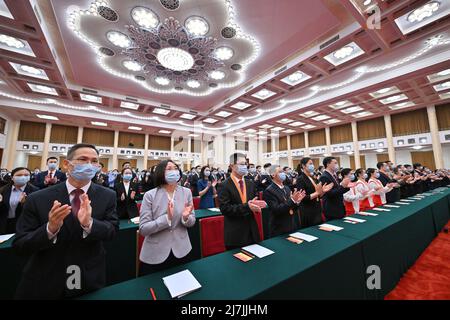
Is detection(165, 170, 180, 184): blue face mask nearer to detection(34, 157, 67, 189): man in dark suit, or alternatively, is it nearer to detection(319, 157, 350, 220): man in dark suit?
detection(319, 157, 350, 220): man in dark suit

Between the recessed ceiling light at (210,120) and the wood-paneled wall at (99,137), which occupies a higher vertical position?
the recessed ceiling light at (210,120)

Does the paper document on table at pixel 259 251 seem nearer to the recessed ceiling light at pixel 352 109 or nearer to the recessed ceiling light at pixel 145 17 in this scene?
the recessed ceiling light at pixel 145 17

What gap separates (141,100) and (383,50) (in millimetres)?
11355

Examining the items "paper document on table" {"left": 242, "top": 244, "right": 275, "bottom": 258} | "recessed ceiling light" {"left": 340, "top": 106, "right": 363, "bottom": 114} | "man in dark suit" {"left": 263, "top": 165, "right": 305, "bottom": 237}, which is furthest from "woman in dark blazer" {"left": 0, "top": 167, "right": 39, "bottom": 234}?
"recessed ceiling light" {"left": 340, "top": 106, "right": 363, "bottom": 114}

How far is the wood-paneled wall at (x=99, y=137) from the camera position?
14.4 m

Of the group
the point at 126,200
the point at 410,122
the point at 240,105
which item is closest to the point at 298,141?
the point at 410,122

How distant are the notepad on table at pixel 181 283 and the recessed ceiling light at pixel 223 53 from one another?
7167mm

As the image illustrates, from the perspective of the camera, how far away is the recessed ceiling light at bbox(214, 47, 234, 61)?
21.3ft

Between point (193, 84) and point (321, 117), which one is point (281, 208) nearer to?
point (193, 84)

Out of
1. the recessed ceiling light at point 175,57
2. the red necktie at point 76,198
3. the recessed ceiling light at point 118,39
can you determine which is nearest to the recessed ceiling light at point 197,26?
the recessed ceiling light at point 175,57

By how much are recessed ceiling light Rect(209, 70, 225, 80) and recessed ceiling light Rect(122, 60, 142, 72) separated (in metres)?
3.10

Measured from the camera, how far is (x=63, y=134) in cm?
1364

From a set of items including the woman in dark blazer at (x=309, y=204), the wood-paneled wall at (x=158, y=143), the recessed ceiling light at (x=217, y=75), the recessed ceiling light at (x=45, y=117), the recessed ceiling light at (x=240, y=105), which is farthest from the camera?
the wood-paneled wall at (x=158, y=143)

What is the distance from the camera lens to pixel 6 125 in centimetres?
1116
